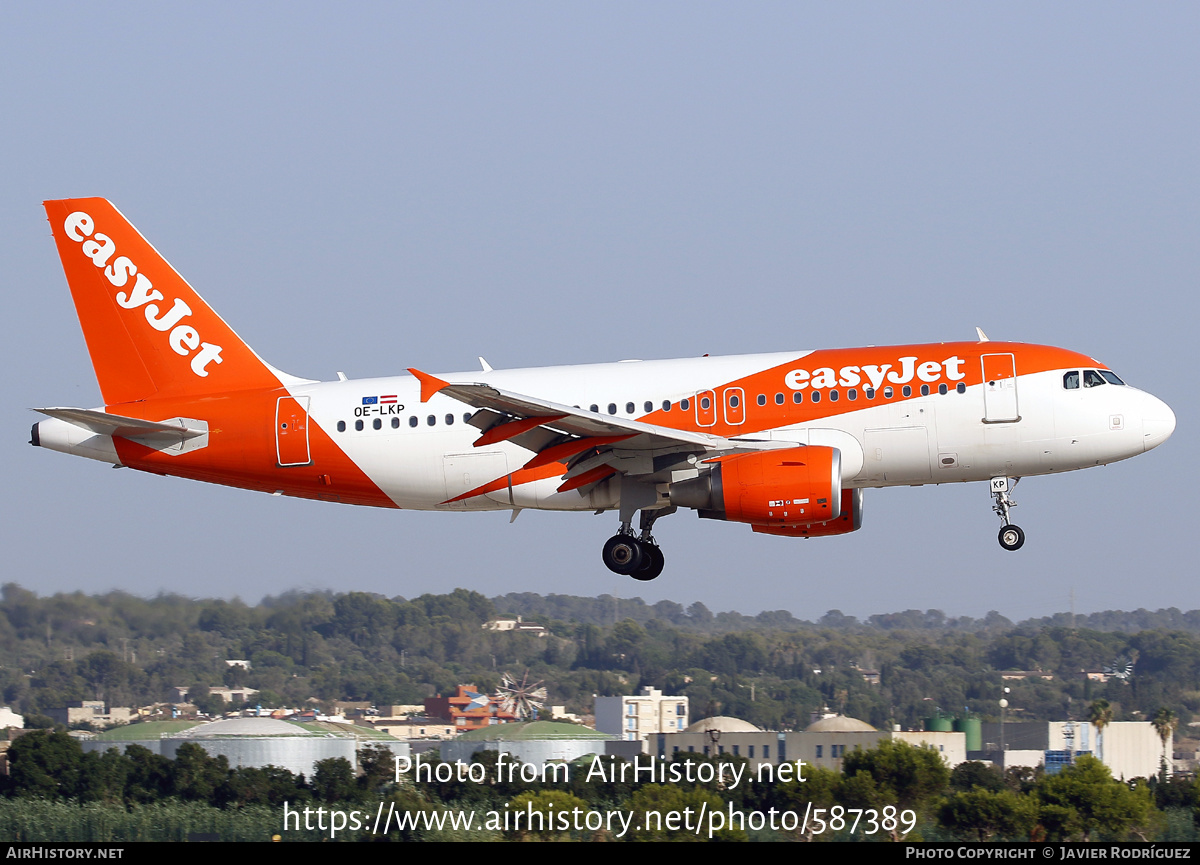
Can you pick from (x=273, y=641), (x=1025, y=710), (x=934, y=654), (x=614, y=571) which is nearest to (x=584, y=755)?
(x=273, y=641)

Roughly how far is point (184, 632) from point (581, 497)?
102 feet

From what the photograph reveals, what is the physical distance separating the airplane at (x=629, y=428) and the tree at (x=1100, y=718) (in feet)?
183

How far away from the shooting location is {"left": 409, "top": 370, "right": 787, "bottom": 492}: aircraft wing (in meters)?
27.6

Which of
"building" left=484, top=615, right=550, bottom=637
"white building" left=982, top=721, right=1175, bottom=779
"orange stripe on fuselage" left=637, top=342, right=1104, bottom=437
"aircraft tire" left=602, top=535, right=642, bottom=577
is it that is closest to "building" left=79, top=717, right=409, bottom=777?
"aircraft tire" left=602, top=535, right=642, bottom=577

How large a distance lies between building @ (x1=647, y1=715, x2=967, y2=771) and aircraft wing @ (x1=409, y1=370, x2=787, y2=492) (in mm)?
36404

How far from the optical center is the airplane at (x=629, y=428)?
1134 inches

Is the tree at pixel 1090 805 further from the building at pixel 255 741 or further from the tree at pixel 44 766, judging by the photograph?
the tree at pixel 44 766

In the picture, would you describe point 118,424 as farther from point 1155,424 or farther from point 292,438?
point 1155,424

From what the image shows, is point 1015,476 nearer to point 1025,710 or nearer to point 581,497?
point 581,497

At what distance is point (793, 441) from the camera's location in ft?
95.6

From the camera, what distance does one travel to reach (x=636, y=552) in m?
31.2

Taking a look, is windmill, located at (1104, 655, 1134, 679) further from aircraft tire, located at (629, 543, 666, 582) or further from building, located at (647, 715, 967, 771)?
aircraft tire, located at (629, 543, 666, 582)

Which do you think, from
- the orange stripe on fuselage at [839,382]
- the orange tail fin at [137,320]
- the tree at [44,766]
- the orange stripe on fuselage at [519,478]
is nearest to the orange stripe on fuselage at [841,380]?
the orange stripe on fuselage at [839,382]
